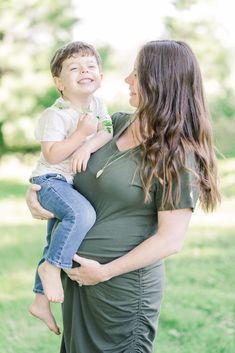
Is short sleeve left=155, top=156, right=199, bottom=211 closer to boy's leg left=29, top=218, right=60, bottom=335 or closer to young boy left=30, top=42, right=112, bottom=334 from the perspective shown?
young boy left=30, top=42, right=112, bottom=334

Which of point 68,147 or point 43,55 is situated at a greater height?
point 43,55

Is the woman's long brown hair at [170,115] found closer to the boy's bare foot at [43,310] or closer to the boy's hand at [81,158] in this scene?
the boy's hand at [81,158]

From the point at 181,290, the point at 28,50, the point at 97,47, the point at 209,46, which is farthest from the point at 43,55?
the point at 181,290

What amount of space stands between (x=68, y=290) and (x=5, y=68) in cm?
886

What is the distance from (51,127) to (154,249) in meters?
0.47

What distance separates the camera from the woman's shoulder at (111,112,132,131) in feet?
7.85

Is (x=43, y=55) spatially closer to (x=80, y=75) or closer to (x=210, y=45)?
(x=210, y=45)

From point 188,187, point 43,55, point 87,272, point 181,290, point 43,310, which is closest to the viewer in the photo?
point 188,187

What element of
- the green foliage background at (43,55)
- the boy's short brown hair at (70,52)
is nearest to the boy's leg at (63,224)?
the boy's short brown hair at (70,52)

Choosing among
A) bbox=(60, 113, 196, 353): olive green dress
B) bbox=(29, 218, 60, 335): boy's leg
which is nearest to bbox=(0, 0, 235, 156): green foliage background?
bbox=(29, 218, 60, 335): boy's leg

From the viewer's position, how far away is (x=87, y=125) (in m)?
2.26

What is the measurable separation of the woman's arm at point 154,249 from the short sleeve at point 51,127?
1.25 feet

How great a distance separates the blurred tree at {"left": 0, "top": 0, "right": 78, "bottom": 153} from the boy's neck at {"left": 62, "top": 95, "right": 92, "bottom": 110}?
27.7 ft

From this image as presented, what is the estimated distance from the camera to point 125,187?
221 cm
